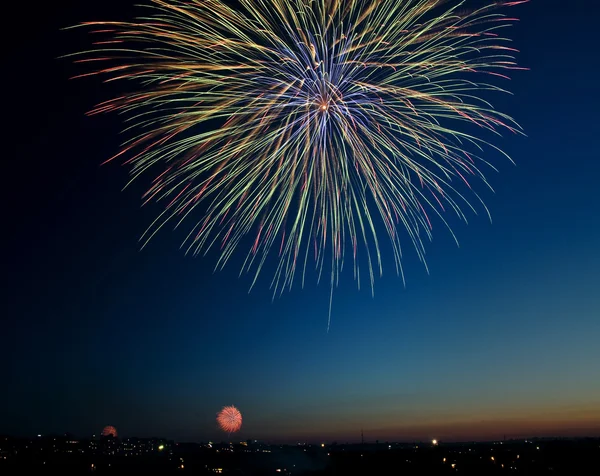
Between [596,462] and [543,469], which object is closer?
[543,469]

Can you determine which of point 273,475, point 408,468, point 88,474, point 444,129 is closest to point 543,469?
point 408,468

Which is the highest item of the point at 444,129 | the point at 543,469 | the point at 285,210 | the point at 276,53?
the point at 276,53

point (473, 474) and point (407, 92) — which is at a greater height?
point (407, 92)

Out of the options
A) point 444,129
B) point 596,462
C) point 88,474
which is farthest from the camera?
point 596,462

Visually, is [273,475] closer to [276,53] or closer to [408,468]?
[408,468]

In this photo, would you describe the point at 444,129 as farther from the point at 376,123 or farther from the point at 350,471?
the point at 350,471

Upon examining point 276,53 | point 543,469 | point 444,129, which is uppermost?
point 276,53

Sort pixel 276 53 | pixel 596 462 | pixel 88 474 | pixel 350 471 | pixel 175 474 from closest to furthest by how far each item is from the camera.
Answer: pixel 276 53, pixel 88 474, pixel 175 474, pixel 350 471, pixel 596 462

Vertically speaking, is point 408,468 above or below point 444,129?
→ below

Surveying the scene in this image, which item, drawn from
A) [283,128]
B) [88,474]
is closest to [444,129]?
[283,128]

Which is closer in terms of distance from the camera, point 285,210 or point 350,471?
point 285,210
